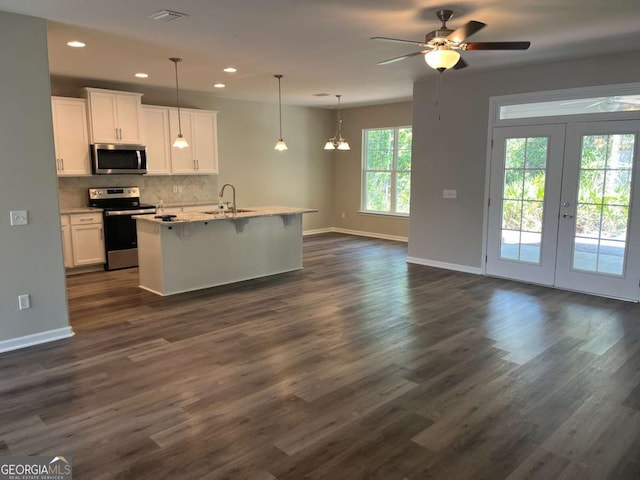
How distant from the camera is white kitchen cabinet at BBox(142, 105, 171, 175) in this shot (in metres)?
7.20

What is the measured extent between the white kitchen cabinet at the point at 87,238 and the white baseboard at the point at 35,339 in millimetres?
2658

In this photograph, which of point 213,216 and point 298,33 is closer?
point 298,33

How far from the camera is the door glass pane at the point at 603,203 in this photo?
5156 millimetres

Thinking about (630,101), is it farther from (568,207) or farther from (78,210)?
(78,210)

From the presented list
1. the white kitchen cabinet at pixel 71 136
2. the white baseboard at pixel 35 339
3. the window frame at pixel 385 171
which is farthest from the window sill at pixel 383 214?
the white baseboard at pixel 35 339

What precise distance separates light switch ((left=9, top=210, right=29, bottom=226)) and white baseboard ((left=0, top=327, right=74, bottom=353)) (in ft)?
3.20

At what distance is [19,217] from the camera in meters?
3.82

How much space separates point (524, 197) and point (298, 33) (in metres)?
3.57

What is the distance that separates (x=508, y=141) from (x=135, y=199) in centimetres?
559

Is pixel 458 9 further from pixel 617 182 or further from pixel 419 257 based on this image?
pixel 419 257

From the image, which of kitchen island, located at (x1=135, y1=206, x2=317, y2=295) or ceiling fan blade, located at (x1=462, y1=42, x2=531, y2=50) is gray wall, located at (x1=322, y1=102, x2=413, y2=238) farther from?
ceiling fan blade, located at (x1=462, y1=42, x2=531, y2=50)

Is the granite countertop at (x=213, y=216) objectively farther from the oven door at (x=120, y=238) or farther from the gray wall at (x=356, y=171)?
the gray wall at (x=356, y=171)

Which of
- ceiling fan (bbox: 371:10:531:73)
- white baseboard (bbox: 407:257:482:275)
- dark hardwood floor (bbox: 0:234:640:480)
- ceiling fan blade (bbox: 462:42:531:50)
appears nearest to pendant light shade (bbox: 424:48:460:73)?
ceiling fan (bbox: 371:10:531:73)

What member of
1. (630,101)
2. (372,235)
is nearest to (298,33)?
(630,101)
